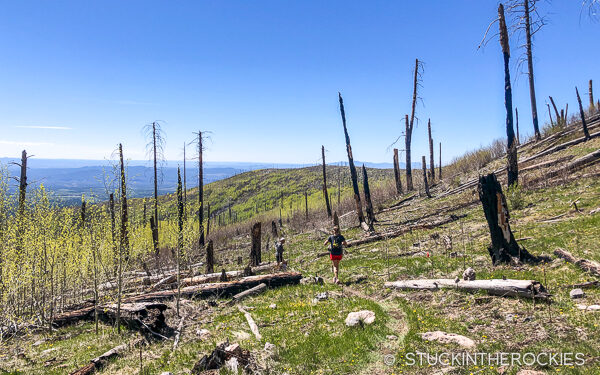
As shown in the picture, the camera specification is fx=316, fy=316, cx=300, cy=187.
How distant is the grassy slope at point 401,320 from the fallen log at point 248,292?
48 cm

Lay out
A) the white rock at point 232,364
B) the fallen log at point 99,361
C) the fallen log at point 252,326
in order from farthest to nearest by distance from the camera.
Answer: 1. the fallen log at point 252,326
2. the fallen log at point 99,361
3. the white rock at point 232,364

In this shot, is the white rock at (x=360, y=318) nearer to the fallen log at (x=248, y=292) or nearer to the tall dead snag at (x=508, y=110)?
the fallen log at (x=248, y=292)

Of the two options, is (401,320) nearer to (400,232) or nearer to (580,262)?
(580,262)

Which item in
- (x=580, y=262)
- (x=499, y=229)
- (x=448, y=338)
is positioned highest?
(x=499, y=229)

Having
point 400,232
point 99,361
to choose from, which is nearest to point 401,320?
point 99,361

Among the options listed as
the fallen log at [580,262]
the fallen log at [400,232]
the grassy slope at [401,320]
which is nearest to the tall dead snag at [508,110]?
the grassy slope at [401,320]

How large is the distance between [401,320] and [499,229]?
529 centimetres

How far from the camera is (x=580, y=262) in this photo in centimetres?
856

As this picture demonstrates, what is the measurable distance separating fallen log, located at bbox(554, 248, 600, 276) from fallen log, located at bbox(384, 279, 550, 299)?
5.93 feet

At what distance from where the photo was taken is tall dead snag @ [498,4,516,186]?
20.8 meters

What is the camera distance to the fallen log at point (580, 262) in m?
8.01

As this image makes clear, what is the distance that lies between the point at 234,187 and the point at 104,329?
108m

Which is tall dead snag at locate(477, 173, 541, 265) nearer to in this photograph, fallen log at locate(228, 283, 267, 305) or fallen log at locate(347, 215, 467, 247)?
fallen log at locate(347, 215, 467, 247)

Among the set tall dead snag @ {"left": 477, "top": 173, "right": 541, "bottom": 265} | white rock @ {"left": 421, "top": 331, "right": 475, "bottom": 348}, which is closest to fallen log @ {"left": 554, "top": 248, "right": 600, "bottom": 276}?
tall dead snag @ {"left": 477, "top": 173, "right": 541, "bottom": 265}
